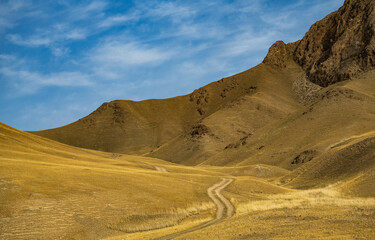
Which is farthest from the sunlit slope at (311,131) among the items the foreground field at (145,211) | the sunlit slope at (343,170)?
the foreground field at (145,211)

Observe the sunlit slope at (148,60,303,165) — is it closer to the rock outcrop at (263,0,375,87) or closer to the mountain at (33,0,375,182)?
the mountain at (33,0,375,182)

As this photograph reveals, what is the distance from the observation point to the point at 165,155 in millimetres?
160750

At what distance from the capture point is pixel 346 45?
16162 centimetres

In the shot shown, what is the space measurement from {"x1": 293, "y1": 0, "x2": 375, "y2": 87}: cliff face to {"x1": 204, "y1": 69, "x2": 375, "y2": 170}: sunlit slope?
69.1 ft

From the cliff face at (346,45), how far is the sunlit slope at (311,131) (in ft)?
69.1

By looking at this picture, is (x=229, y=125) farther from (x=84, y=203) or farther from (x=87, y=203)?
(x=84, y=203)

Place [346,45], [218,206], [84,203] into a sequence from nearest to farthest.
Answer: [84,203] < [218,206] < [346,45]

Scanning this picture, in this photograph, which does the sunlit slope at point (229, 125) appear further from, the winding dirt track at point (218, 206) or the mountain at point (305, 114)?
the winding dirt track at point (218, 206)

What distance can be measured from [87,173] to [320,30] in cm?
18609

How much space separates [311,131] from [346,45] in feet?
249

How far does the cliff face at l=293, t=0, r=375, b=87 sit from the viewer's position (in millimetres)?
149875

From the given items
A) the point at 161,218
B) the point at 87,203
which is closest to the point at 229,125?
the point at 161,218

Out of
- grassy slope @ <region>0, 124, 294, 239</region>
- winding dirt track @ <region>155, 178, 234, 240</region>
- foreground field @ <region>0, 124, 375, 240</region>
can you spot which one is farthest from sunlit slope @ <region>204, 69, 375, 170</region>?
grassy slope @ <region>0, 124, 294, 239</region>

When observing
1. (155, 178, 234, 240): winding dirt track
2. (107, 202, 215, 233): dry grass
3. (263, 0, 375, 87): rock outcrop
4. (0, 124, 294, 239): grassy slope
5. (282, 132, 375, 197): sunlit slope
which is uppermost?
(263, 0, 375, 87): rock outcrop
